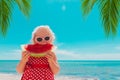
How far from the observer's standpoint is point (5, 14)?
24.8 feet

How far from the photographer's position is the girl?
4496 mm

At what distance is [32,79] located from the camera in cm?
453

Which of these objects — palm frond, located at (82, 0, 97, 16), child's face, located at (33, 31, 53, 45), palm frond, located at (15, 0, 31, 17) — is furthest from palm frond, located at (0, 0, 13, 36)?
child's face, located at (33, 31, 53, 45)

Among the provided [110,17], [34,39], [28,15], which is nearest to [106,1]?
[110,17]

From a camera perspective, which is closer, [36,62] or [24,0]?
[36,62]

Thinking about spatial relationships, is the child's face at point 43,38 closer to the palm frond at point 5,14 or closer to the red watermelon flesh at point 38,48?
the red watermelon flesh at point 38,48

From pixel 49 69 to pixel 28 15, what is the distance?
3055 millimetres

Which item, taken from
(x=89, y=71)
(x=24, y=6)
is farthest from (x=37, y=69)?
(x=89, y=71)

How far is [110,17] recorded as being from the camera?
7.73m

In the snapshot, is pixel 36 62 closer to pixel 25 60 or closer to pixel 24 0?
pixel 25 60

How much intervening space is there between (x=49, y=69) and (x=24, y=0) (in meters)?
3.23

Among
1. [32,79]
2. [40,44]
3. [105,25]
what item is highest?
[105,25]

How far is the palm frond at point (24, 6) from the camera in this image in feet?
→ 24.2

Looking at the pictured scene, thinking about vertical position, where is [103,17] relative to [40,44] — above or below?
above
